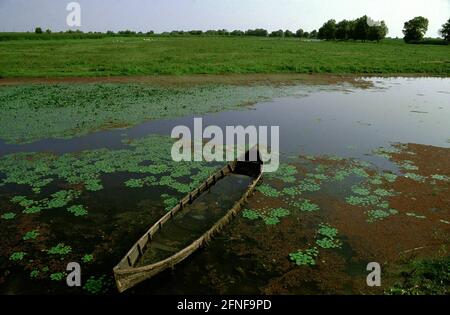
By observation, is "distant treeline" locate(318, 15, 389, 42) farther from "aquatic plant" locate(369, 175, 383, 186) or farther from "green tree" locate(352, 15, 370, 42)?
"aquatic plant" locate(369, 175, 383, 186)

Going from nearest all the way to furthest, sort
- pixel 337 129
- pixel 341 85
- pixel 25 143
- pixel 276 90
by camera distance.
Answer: pixel 25 143 → pixel 337 129 → pixel 276 90 → pixel 341 85

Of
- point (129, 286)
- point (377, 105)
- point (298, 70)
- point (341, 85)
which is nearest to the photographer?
point (129, 286)

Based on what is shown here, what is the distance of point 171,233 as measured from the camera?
10562 millimetres

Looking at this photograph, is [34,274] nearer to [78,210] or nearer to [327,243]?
[78,210]

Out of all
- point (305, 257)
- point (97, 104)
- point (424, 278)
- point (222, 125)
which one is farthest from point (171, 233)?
point (97, 104)

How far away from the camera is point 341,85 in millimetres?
38938

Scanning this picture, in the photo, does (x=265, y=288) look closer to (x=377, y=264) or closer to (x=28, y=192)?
(x=377, y=264)

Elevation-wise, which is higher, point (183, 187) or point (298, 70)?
point (298, 70)

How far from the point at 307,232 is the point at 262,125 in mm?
12622

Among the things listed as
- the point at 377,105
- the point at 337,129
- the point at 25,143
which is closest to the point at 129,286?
the point at 25,143

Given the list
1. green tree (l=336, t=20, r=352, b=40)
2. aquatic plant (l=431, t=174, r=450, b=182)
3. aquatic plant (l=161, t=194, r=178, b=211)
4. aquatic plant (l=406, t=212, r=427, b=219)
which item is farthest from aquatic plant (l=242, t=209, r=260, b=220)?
green tree (l=336, t=20, r=352, b=40)

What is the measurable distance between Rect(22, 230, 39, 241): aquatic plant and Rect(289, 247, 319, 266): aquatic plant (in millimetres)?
7619

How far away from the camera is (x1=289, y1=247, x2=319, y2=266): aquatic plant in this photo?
31.3 ft

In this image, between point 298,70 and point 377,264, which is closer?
point 377,264
